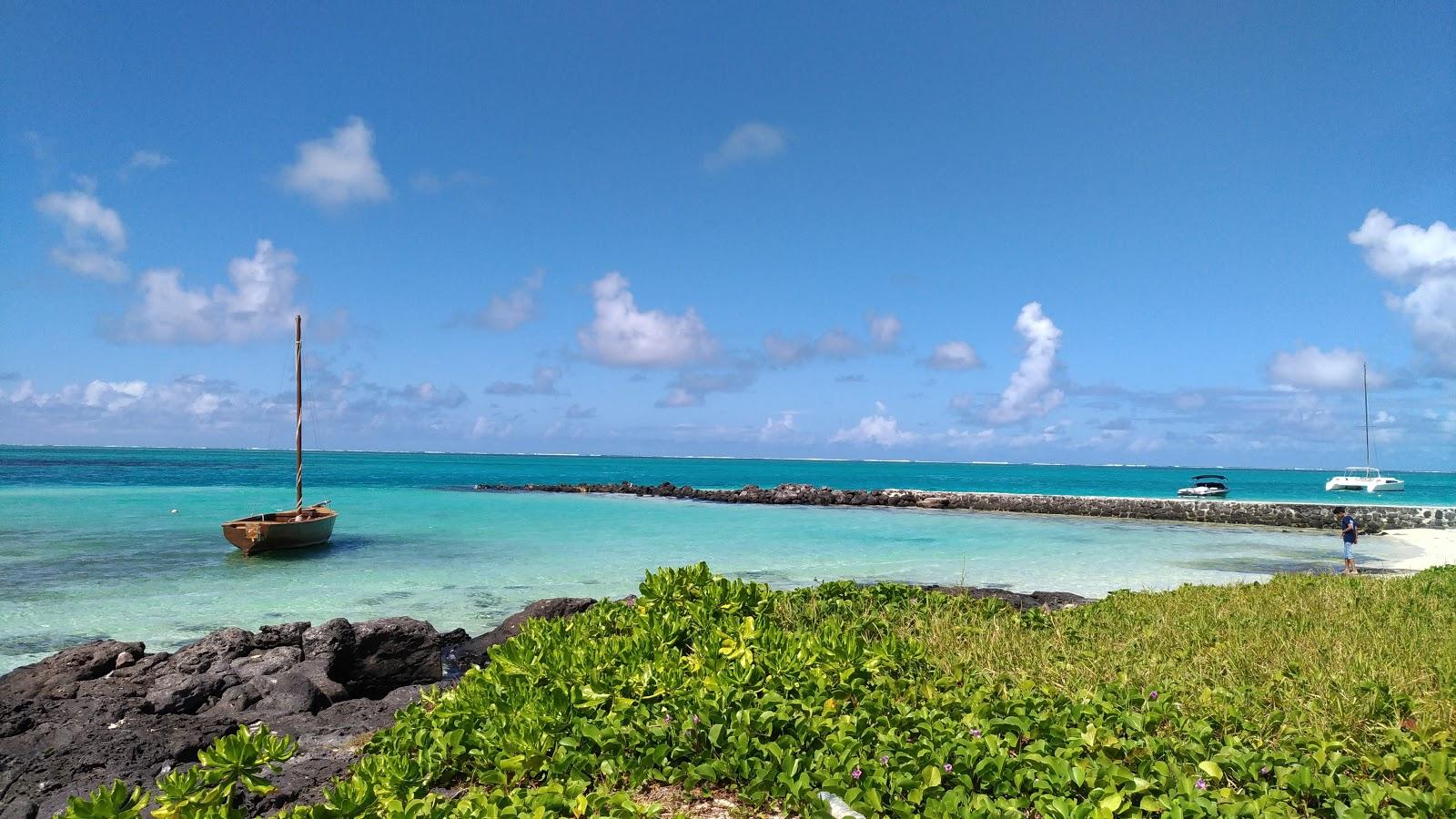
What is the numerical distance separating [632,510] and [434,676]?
35651 mm

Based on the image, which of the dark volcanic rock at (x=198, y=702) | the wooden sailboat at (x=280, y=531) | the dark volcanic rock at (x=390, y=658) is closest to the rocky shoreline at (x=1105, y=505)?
the wooden sailboat at (x=280, y=531)

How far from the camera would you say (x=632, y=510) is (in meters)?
45.8

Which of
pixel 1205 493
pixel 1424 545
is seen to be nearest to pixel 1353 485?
pixel 1205 493

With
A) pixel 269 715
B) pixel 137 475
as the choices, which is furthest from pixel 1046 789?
pixel 137 475

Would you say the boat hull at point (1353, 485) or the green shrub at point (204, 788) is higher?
the green shrub at point (204, 788)

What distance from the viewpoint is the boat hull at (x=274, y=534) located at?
942 inches

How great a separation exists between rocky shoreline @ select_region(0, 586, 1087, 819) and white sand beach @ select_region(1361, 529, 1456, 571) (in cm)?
2075

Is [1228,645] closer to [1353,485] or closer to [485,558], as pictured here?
[485,558]

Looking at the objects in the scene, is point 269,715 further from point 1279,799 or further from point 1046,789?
point 1279,799

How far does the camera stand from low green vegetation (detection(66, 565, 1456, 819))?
385 cm

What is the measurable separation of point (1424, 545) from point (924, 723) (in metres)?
36.2

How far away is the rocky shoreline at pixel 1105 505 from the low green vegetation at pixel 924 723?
39.2 meters

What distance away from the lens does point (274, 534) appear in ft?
79.9

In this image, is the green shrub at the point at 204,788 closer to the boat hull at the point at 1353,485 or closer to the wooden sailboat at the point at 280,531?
the wooden sailboat at the point at 280,531
